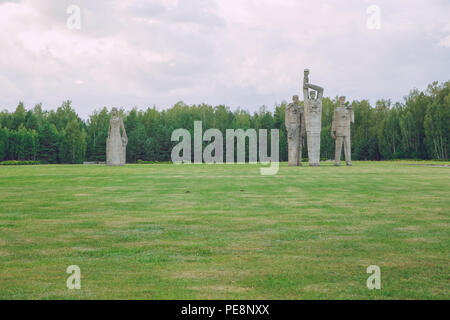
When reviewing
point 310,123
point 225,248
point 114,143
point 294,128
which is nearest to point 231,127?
point 114,143

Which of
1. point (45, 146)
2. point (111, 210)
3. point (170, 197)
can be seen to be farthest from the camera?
point (45, 146)

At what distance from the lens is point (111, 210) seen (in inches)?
374

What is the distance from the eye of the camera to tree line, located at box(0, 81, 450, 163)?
191 feet

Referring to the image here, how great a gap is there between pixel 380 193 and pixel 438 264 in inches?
309

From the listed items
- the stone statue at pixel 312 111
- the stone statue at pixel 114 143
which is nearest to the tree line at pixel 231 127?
the stone statue at pixel 114 143

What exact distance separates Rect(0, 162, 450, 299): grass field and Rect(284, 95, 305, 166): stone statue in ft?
77.0

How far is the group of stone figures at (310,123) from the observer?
32.3 meters

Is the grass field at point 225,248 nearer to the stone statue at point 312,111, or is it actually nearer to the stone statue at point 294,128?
the stone statue at point 312,111

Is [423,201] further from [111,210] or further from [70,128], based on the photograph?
[70,128]

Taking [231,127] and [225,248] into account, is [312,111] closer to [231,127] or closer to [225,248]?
[225,248]

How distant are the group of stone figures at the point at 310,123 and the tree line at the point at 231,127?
28889 mm

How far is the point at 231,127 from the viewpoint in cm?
7369

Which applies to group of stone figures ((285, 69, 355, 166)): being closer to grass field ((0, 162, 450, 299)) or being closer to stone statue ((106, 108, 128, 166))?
stone statue ((106, 108, 128, 166))

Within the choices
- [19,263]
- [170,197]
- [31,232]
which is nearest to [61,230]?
[31,232]
